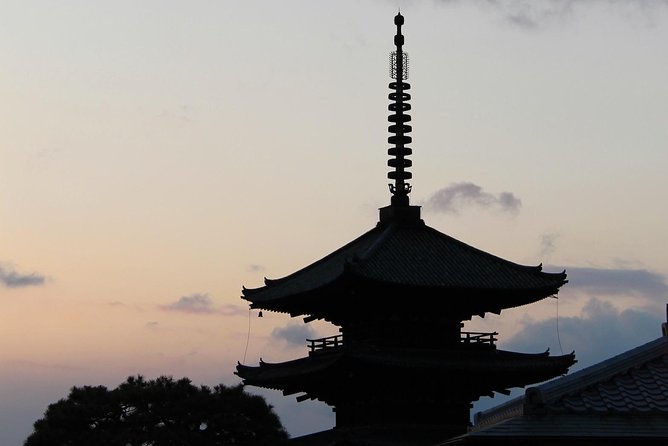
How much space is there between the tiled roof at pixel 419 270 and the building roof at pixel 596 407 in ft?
71.0

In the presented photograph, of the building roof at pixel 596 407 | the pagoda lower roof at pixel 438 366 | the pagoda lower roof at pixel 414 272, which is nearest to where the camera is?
the building roof at pixel 596 407

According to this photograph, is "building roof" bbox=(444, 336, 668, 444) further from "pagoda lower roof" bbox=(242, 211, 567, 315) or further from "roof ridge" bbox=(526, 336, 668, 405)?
"pagoda lower roof" bbox=(242, 211, 567, 315)

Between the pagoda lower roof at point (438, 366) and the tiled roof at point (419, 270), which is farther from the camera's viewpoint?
the tiled roof at point (419, 270)

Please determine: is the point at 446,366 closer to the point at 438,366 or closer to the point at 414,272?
the point at 438,366

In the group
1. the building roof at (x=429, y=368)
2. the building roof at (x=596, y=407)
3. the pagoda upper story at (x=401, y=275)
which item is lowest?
the building roof at (x=596, y=407)

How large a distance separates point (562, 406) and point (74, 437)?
4640cm

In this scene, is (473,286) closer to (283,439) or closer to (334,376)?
(334,376)

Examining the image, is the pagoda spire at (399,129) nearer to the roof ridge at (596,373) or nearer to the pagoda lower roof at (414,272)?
the pagoda lower roof at (414,272)

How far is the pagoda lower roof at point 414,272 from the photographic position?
4875 centimetres

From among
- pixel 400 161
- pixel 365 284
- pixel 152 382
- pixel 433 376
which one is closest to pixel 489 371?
pixel 433 376

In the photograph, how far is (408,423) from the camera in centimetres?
4834

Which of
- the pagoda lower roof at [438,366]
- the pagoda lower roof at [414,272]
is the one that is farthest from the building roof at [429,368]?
the pagoda lower roof at [414,272]

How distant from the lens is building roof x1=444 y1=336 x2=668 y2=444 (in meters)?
24.6

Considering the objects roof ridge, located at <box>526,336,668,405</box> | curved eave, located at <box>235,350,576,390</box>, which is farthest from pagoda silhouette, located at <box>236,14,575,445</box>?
roof ridge, located at <box>526,336,668,405</box>
